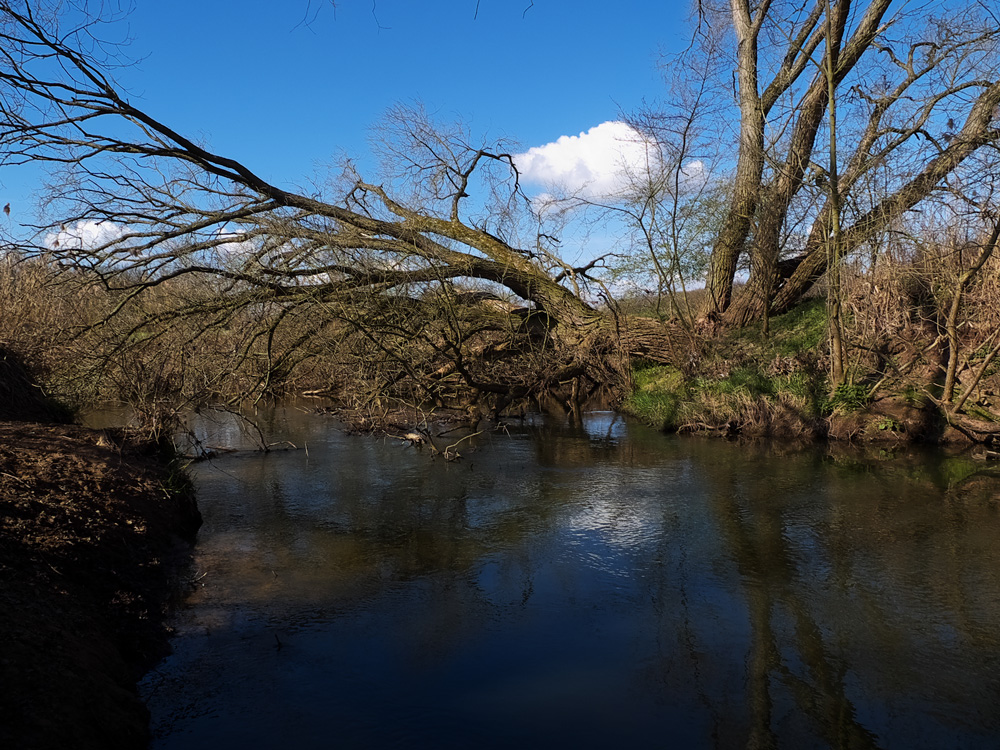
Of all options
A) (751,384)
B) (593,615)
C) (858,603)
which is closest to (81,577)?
(593,615)

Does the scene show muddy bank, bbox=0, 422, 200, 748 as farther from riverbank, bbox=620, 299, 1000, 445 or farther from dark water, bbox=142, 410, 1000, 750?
riverbank, bbox=620, 299, 1000, 445

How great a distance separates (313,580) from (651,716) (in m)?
3.14

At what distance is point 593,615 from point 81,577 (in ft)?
11.4

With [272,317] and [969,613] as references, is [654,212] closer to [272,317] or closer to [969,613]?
[272,317]

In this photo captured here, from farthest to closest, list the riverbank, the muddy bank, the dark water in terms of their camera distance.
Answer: the riverbank, the dark water, the muddy bank

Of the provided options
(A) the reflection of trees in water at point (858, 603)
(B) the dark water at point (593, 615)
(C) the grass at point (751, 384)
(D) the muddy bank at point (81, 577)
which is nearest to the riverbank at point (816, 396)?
(C) the grass at point (751, 384)

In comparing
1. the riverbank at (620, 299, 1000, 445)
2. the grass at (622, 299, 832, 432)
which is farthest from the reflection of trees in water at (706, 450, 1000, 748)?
the grass at (622, 299, 832, 432)

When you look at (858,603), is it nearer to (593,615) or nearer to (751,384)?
(593,615)

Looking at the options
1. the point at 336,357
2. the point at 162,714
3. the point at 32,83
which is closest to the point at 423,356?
the point at 336,357

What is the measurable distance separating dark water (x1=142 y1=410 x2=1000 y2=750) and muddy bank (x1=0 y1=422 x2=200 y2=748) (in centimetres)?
30

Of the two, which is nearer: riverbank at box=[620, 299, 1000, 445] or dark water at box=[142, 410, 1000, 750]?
dark water at box=[142, 410, 1000, 750]

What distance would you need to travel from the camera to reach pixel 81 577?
4773 millimetres

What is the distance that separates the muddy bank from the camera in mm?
3264

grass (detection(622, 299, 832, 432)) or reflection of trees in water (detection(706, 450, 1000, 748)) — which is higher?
grass (detection(622, 299, 832, 432))
